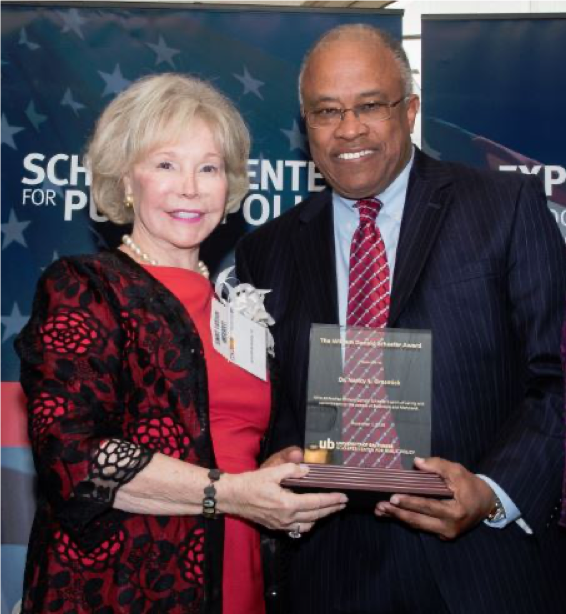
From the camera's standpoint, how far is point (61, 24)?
4270 mm

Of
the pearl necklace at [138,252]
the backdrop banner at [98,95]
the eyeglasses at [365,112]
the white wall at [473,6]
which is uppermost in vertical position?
the white wall at [473,6]

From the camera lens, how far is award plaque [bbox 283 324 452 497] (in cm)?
214

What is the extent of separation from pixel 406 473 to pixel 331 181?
1.17m

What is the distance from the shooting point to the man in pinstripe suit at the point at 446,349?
2340 millimetres

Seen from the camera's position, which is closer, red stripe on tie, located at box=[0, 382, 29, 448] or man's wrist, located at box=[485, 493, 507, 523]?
man's wrist, located at box=[485, 493, 507, 523]

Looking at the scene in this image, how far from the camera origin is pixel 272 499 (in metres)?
2.06

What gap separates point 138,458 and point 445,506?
2.53 ft

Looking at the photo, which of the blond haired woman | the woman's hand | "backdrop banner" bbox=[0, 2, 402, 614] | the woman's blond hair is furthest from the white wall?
the woman's hand

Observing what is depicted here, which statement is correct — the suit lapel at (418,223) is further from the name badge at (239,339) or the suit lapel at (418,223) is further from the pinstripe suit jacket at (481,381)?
the name badge at (239,339)

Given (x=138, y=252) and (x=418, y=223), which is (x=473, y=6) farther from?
(x=138, y=252)

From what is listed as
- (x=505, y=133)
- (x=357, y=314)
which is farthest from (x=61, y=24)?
(x=357, y=314)

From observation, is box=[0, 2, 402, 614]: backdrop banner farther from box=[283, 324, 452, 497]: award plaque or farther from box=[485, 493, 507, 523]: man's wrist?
box=[485, 493, 507, 523]: man's wrist

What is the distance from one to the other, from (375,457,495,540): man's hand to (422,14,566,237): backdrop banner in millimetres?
2402

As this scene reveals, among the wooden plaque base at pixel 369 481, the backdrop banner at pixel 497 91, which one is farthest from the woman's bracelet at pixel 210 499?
the backdrop banner at pixel 497 91
